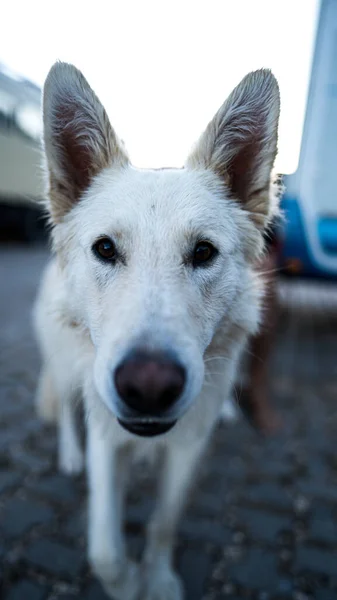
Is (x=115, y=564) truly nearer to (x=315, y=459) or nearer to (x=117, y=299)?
(x=117, y=299)

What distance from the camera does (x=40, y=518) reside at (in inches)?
107

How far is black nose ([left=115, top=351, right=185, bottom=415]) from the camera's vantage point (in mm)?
1568

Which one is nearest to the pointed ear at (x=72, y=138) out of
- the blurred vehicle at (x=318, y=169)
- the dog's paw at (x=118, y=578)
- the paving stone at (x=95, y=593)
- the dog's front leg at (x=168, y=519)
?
the dog's front leg at (x=168, y=519)

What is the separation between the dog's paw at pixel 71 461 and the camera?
3218mm

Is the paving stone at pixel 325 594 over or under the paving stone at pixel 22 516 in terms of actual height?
under

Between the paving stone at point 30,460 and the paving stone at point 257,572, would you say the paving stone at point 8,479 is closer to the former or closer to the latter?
the paving stone at point 30,460

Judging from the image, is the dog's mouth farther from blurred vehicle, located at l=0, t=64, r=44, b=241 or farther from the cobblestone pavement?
blurred vehicle, located at l=0, t=64, r=44, b=241

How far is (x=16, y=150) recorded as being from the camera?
15352 mm

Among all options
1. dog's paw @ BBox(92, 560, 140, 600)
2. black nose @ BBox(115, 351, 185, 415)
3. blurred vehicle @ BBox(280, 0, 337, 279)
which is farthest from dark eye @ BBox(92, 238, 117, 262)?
blurred vehicle @ BBox(280, 0, 337, 279)

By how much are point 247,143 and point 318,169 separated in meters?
4.44

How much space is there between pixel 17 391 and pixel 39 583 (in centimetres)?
234

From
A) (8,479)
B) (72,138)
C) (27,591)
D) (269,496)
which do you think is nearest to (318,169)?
(269,496)

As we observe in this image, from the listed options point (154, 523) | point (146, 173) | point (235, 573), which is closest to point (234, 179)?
point (146, 173)

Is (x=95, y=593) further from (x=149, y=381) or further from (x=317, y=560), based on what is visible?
(x=149, y=381)
